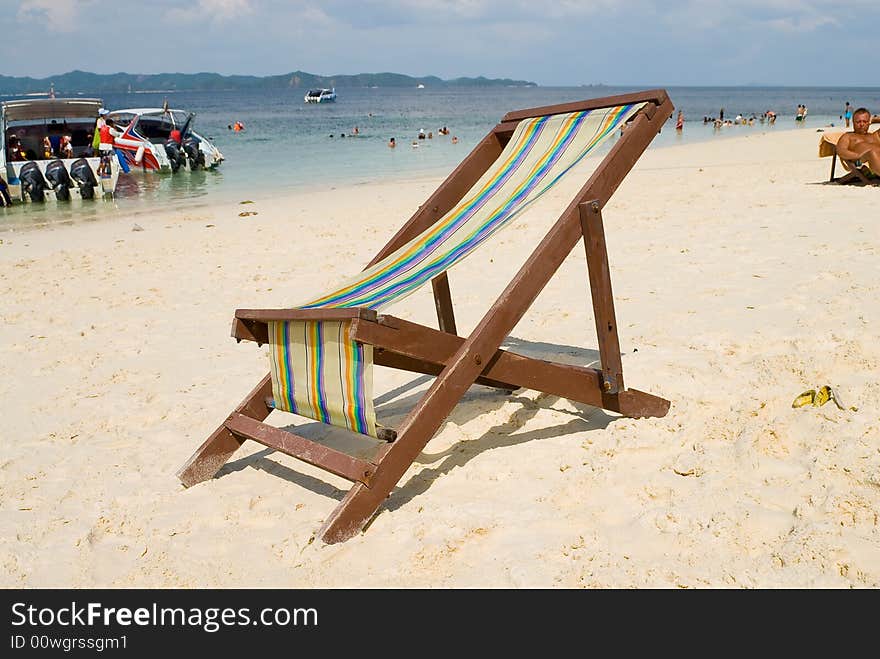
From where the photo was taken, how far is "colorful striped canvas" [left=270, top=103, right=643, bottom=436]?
105 inches

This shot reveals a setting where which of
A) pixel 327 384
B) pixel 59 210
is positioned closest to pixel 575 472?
pixel 327 384

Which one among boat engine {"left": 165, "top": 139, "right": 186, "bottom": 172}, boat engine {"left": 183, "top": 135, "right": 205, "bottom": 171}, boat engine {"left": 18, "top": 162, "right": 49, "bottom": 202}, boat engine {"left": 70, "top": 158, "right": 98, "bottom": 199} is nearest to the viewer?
boat engine {"left": 18, "top": 162, "right": 49, "bottom": 202}

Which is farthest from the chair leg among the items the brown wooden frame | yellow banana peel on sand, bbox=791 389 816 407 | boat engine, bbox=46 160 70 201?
boat engine, bbox=46 160 70 201

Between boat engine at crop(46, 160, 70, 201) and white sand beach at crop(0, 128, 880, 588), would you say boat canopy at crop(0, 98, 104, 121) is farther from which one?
white sand beach at crop(0, 128, 880, 588)

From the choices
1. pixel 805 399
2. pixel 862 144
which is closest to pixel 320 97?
pixel 862 144

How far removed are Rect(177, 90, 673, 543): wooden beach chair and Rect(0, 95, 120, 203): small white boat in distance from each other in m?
14.2

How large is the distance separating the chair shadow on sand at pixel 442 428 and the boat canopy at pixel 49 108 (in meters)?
15.6

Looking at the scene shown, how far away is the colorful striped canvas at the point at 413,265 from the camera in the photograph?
268 cm

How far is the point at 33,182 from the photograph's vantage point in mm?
15367

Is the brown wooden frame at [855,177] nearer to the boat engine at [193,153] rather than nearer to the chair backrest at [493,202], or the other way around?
the chair backrest at [493,202]

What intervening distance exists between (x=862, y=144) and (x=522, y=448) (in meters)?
7.90

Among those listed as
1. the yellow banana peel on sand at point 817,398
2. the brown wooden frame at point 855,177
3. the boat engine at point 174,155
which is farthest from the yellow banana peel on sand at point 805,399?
the boat engine at point 174,155

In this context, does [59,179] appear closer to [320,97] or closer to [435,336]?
[435,336]
